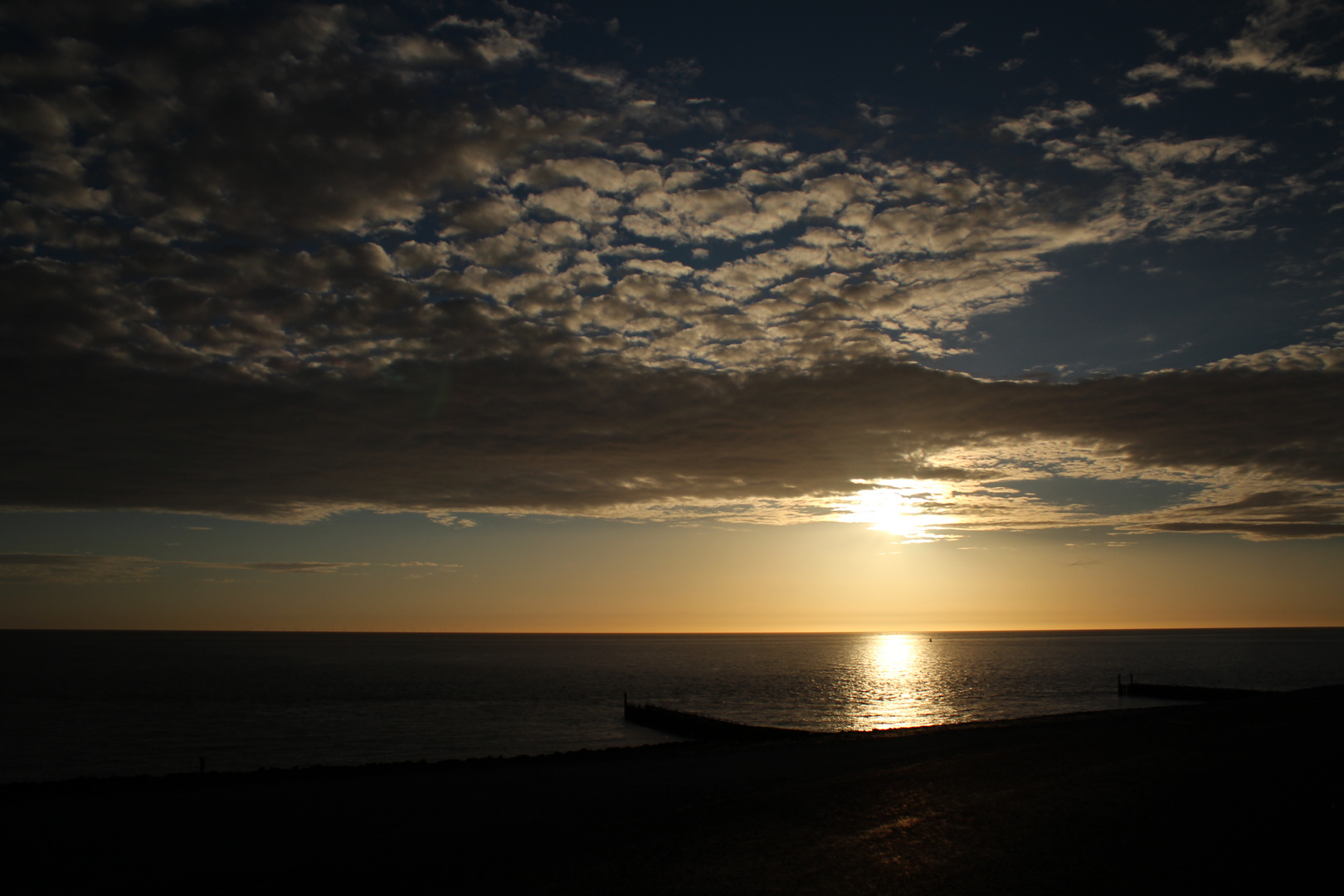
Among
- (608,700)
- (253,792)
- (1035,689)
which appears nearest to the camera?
(253,792)

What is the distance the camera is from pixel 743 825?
567 inches

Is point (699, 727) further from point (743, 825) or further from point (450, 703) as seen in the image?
point (743, 825)

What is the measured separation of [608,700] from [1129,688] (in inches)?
2052

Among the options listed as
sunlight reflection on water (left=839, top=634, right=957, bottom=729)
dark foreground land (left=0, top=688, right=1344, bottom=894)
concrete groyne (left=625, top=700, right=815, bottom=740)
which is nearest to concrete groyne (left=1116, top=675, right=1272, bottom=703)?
sunlight reflection on water (left=839, top=634, right=957, bottom=729)

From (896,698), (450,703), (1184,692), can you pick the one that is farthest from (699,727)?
(1184,692)

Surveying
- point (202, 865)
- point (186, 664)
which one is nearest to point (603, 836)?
point (202, 865)

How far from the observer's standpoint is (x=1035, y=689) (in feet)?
276

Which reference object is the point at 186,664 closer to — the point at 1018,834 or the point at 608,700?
the point at 608,700

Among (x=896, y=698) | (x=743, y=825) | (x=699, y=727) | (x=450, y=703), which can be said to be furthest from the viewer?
(x=896, y=698)

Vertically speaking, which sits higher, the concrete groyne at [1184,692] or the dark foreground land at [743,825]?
the dark foreground land at [743,825]

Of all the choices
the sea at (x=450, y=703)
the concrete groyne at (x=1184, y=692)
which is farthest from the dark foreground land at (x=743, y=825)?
the concrete groyne at (x=1184, y=692)

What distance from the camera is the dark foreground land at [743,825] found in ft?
37.4

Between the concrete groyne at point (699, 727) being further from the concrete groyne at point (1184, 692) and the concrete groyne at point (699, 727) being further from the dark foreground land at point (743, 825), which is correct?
the concrete groyne at point (1184, 692)

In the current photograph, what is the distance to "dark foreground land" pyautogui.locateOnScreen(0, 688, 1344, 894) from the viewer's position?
1141 centimetres
